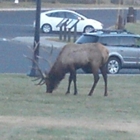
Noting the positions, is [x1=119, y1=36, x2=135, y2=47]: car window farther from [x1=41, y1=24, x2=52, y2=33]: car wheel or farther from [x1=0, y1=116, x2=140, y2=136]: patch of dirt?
[x1=41, y1=24, x2=52, y2=33]: car wheel

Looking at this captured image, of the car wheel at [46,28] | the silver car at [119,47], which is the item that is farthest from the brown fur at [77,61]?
the car wheel at [46,28]

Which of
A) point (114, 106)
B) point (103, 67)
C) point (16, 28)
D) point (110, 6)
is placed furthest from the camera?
point (110, 6)

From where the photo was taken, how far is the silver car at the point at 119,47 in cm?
2877

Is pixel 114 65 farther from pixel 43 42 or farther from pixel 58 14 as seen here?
pixel 58 14

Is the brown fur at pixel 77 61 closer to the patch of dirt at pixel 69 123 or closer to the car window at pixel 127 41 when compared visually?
the patch of dirt at pixel 69 123

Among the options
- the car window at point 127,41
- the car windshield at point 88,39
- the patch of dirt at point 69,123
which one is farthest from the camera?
the car window at point 127,41

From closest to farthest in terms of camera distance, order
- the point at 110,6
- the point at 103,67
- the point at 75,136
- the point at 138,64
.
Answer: the point at 75,136 < the point at 103,67 < the point at 138,64 < the point at 110,6

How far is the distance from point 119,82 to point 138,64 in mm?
6624

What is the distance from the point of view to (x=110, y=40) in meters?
29.2

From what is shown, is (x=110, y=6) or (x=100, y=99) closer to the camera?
(x=100, y=99)

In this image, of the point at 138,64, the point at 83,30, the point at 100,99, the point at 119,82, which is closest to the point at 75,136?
the point at 100,99

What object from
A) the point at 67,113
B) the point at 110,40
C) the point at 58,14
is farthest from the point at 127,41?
the point at 58,14

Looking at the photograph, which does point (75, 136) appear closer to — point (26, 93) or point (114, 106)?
point (114, 106)

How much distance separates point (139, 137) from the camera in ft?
36.6
